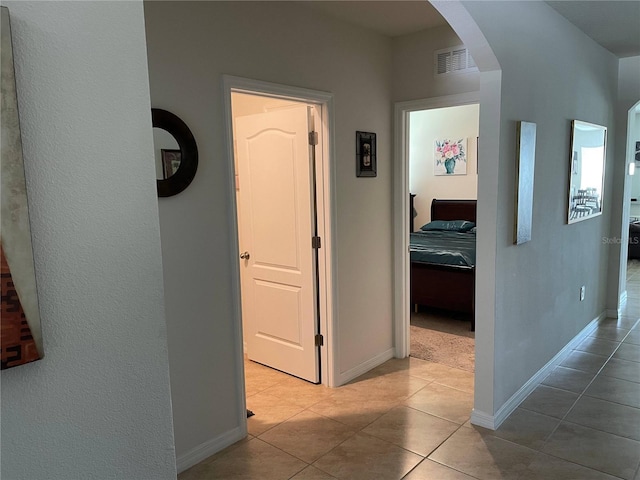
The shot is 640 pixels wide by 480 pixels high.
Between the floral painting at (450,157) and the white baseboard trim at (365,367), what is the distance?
4.14m

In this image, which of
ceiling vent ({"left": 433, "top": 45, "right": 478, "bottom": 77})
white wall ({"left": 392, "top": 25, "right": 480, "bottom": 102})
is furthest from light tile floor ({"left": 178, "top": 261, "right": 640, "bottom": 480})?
ceiling vent ({"left": 433, "top": 45, "right": 478, "bottom": 77})

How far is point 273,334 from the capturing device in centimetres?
380

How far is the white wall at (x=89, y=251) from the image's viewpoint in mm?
771

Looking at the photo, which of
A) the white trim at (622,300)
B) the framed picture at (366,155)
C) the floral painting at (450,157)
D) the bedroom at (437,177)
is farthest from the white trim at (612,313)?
the framed picture at (366,155)

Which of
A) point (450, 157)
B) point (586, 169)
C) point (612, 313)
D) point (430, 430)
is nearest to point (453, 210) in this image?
point (450, 157)

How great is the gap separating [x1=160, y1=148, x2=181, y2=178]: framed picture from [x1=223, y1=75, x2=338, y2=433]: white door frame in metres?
0.31

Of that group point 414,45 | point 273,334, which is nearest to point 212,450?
point 273,334

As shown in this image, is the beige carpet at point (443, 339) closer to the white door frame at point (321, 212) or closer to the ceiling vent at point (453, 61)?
the white door frame at point (321, 212)

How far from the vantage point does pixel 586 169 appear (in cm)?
388

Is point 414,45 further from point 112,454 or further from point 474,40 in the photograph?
point 112,454

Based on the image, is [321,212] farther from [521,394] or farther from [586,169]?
[586,169]

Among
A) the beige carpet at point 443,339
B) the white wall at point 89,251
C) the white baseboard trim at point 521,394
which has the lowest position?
the beige carpet at point 443,339

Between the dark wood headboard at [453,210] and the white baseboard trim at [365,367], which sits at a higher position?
the dark wood headboard at [453,210]

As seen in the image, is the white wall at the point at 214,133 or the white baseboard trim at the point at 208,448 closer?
the white wall at the point at 214,133
